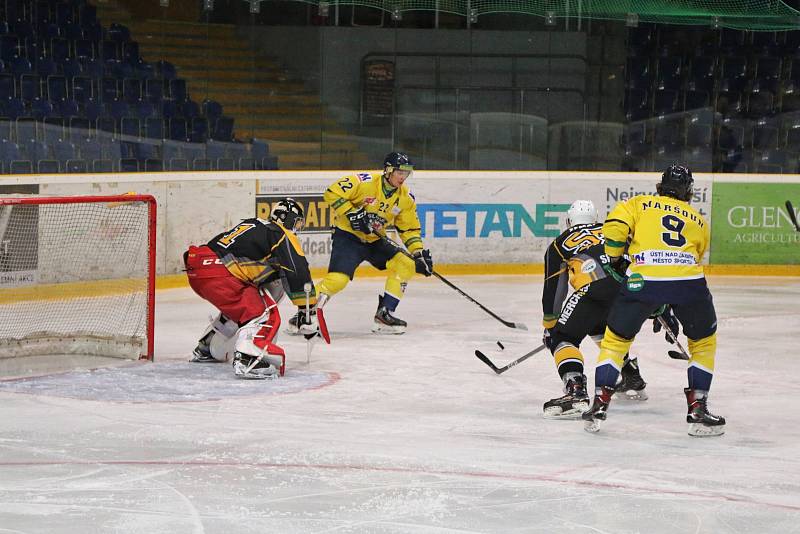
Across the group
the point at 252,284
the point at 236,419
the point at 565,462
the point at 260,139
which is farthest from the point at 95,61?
the point at 565,462

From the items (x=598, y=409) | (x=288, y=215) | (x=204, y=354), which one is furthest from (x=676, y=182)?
(x=204, y=354)

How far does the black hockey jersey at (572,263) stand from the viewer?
5.43 m

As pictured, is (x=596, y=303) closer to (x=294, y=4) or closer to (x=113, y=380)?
(x=113, y=380)

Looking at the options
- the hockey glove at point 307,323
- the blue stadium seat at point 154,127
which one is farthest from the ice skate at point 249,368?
the blue stadium seat at point 154,127

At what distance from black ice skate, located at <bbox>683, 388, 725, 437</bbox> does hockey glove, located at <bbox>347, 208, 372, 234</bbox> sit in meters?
2.98

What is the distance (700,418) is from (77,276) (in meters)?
3.89

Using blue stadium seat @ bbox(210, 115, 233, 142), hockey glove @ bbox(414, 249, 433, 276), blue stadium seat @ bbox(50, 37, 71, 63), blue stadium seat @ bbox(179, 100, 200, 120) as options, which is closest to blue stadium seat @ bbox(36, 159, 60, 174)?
blue stadium seat @ bbox(50, 37, 71, 63)

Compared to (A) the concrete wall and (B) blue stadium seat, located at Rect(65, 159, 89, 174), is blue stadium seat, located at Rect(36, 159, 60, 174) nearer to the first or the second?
(B) blue stadium seat, located at Rect(65, 159, 89, 174)

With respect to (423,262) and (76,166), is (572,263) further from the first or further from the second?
(76,166)

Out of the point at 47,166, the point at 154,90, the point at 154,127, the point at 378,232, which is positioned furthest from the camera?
the point at 154,90

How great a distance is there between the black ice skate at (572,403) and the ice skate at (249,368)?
1469 mm

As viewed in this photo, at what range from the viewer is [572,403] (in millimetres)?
5395

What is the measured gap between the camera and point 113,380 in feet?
19.8

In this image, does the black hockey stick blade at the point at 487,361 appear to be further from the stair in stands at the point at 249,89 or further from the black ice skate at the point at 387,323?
the stair in stands at the point at 249,89
